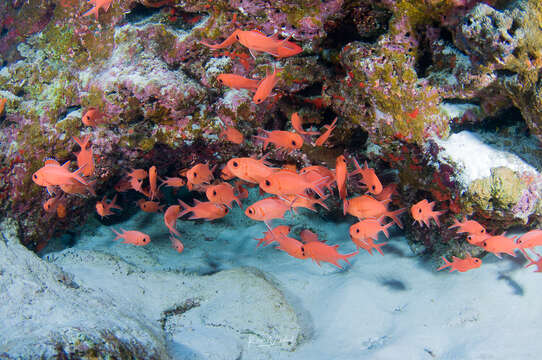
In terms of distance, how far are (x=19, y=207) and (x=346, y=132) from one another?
4.58 m

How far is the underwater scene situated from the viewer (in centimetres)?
295

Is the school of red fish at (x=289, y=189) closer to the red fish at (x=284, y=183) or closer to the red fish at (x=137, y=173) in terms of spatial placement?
the red fish at (x=284, y=183)

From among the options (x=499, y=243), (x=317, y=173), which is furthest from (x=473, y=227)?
(x=317, y=173)

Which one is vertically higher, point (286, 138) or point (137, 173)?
point (286, 138)

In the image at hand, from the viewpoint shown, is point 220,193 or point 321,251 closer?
point 321,251

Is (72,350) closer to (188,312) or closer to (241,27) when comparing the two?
(188,312)

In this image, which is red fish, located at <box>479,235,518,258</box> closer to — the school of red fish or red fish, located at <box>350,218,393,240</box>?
the school of red fish

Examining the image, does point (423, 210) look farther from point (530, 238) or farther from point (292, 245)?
point (292, 245)

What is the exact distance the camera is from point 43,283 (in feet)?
9.38

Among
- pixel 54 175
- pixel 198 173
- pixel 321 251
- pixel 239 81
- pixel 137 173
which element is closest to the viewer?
pixel 54 175

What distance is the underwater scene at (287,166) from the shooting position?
2949 millimetres

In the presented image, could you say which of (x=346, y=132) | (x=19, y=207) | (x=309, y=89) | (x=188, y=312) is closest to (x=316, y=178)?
(x=346, y=132)

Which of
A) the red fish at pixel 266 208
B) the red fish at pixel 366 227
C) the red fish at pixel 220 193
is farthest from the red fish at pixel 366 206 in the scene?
the red fish at pixel 220 193

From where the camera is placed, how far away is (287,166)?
4.63m
